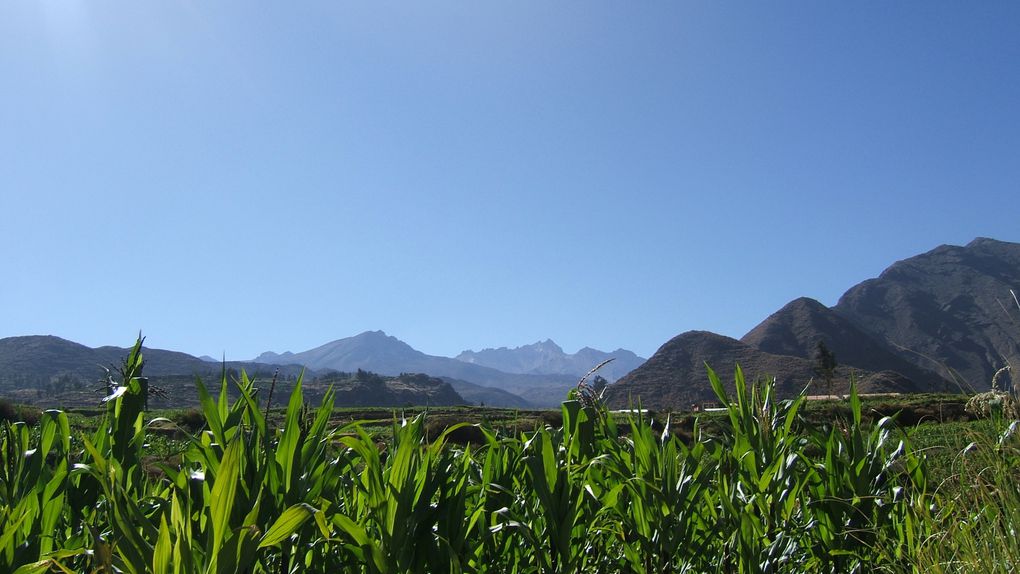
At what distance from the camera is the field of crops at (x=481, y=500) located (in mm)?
2088

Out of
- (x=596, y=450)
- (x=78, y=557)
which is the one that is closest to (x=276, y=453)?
(x=78, y=557)

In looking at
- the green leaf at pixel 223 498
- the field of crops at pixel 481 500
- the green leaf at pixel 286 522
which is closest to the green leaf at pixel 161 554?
the field of crops at pixel 481 500

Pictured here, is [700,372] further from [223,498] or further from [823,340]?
[223,498]

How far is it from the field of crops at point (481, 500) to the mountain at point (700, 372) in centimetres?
11242

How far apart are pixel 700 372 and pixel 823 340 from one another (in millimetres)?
29916

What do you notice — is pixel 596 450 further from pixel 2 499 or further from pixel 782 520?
pixel 2 499

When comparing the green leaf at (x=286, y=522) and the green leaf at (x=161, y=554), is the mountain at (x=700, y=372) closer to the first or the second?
the green leaf at (x=286, y=522)

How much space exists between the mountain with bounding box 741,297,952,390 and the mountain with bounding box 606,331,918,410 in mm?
16646

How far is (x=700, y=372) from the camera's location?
14012 centimetres

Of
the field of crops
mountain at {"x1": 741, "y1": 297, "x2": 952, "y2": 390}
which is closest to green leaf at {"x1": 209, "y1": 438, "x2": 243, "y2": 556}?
the field of crops

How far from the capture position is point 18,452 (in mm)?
2803

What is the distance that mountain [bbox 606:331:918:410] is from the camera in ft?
378

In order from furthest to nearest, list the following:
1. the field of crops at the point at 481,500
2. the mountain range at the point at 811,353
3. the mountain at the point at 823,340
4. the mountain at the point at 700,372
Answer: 1. the mountain at the point at 823,340
2. the mountain range at the point at 811,353
3. the mountain at the point at 700,372
4. the field of crops at the point at 481,500

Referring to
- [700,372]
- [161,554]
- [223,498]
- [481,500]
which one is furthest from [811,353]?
[161,554]
